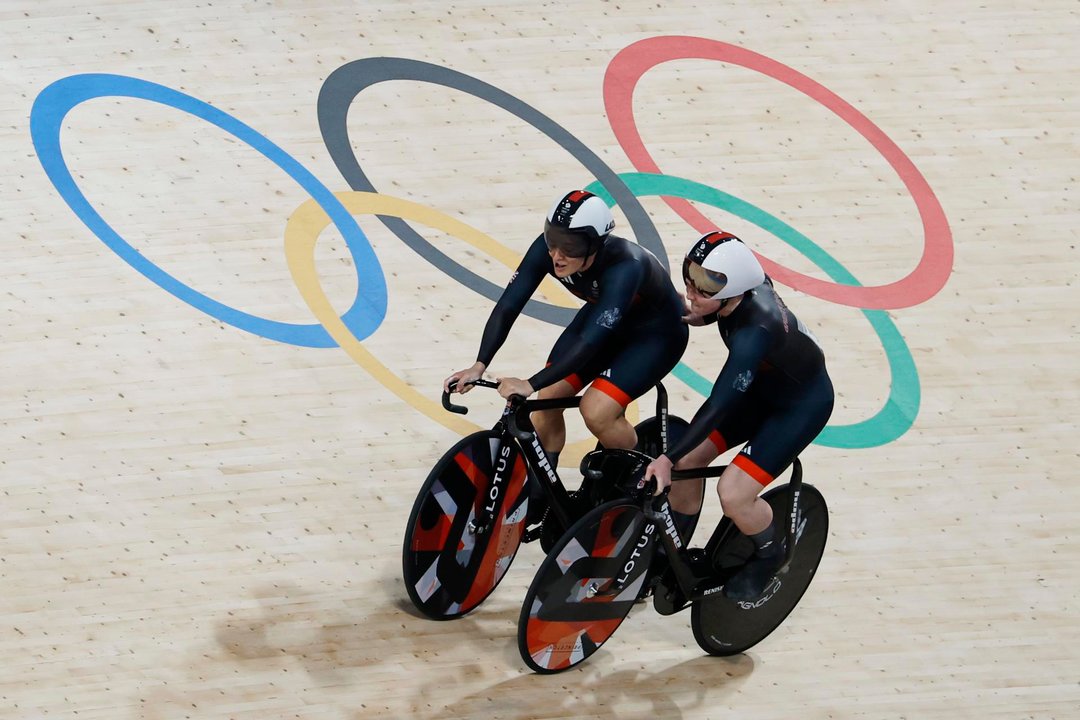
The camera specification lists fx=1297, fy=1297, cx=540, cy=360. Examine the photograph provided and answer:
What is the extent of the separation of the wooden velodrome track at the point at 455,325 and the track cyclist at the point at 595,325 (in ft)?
2.79

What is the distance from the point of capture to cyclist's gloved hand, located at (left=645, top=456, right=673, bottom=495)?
13.2 feet

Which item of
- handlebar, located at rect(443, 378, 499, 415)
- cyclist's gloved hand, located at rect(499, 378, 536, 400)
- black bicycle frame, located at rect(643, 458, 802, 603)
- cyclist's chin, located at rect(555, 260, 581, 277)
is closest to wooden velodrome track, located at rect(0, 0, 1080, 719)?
black bicycle frame, located at rect(643, 458, 802, 603)

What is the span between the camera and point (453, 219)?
21.0 ft

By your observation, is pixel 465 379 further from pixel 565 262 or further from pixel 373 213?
pixel 373 213

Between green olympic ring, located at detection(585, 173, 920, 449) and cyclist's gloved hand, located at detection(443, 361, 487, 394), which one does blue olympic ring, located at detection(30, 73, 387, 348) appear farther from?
cyclist's gloved hand, located at detection(443, 361, 487, 394)

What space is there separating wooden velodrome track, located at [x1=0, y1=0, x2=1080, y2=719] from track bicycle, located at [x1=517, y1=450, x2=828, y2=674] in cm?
→ 17

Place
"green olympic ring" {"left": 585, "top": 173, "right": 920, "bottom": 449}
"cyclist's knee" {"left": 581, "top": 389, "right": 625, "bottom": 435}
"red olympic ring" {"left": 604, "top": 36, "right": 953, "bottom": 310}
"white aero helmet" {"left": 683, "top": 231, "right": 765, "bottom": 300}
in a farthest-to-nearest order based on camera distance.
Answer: "red olympic ring" {"left": 604, "top": 36, "right": 953, "bottom": 310} < "green olympic ring" {"left": 585, "top": 173, "right": 920, "bottom": 449} < "cyclist's knee" {"left": 581, "top": 389, "right": 625, "bottom": 435} < "white aero helmet" {"left": 683, "top": 231, "right": 765, "bottom": 300}

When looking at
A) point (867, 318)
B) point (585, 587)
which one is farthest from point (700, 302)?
point (867, 318)

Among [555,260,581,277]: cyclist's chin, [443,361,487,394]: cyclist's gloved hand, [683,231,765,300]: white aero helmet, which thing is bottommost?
[443,361,487,394]: cyclist's gloved hand

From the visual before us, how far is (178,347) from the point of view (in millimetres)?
A: 5637

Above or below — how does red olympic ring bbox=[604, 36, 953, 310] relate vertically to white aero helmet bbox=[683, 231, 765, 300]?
below

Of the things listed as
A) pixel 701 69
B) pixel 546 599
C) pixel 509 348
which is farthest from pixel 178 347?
pixel 701 69

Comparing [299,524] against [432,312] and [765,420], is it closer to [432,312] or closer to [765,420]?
[432,312]

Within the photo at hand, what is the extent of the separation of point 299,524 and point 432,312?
1.34 m
